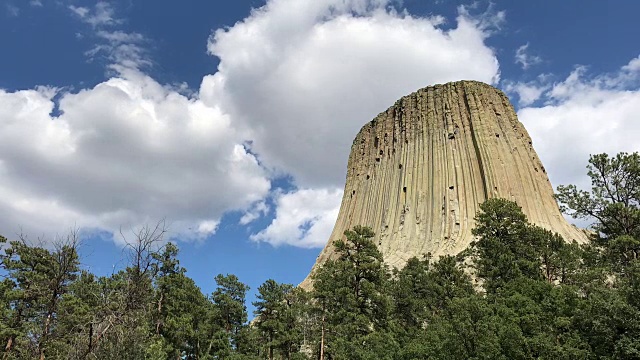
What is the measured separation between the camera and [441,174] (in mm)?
67375

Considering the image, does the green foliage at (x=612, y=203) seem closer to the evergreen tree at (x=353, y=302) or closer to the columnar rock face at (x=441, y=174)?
the evergreen tree at (x=353, y=302)

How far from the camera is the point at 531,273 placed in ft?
82.3

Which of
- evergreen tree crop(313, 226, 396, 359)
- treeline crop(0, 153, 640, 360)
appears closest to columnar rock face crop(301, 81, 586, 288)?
treeline crop(0, 153, 640, 360)

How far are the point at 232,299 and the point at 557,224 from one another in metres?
45.8

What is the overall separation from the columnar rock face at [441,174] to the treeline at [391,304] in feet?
88.3

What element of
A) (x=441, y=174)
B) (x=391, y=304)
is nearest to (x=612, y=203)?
(x=391, y=304)

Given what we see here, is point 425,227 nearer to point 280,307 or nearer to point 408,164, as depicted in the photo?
point 408,164

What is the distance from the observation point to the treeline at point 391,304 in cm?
1455

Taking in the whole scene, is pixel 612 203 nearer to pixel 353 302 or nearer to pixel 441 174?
pixel 353 302

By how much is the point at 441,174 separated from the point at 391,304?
4198 cm

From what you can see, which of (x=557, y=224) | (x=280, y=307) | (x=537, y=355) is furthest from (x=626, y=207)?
(x=557, y=224)

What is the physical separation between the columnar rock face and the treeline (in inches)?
1060

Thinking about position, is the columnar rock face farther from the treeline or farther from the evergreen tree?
the evergreen tree

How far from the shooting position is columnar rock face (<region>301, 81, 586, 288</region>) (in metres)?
62.2
